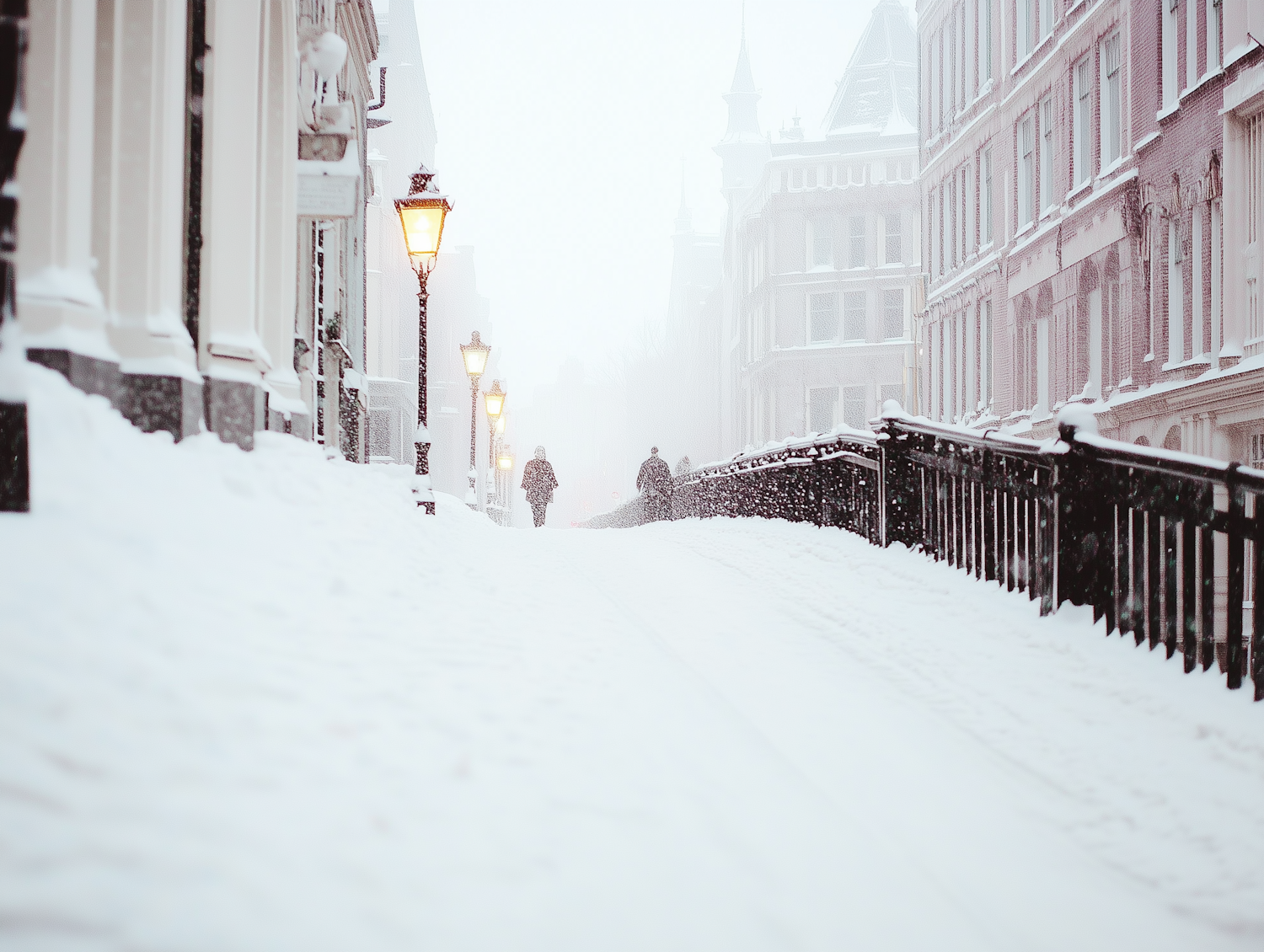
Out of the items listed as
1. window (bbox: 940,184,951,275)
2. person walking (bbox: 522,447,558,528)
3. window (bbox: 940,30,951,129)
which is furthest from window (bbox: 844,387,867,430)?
person walking (bbox: 522,447,558,528)

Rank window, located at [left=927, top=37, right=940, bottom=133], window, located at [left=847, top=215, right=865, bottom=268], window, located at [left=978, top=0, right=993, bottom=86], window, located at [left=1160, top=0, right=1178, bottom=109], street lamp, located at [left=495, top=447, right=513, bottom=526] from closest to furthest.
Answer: window, located at [left=1160, top=0, right=1178, bottom=109], window, located at [left=978, top=0, right=993, bottom=86], window, located at [left=927, top=37, right=940, bottom=133], street lamp, located at [left=495, top=447, right=513, bottom=526], window, located at [left=847, top=215, right=865, bottom=268]

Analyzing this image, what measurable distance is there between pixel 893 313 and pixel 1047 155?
30.8 meters

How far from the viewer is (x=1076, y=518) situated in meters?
7.02

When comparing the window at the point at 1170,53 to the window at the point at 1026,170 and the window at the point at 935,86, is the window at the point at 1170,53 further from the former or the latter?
the window at the point at 935,86

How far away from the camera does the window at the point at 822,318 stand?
54.9 m

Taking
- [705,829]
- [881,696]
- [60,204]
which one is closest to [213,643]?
[705,829]

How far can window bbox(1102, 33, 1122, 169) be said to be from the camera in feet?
66.4

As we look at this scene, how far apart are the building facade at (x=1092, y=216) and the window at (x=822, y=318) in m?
23.3

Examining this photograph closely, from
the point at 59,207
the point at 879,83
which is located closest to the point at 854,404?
the point at 879,83

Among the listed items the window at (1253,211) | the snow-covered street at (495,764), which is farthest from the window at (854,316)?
the snow-covered street at (495,764)

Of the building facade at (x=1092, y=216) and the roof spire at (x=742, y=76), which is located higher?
the roof spire at (x=742, y=76)

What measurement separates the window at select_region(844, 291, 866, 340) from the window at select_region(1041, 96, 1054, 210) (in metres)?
31.2

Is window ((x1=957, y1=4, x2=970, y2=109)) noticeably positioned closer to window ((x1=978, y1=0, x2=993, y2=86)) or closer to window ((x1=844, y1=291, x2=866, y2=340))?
window ((x1=978, y1=0, x2=993, y2=86))

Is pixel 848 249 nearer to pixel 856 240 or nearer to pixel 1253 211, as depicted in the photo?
pixel 856 240
